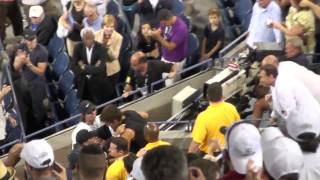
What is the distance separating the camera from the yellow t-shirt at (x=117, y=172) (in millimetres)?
6812

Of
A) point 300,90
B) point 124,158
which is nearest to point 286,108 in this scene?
point 300,90

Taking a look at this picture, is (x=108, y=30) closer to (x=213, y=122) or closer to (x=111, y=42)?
(x=111, y=42)

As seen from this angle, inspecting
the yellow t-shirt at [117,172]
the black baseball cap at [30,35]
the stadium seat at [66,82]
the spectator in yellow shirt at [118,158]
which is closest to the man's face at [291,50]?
the spectator in yellow shirt at [118,158]

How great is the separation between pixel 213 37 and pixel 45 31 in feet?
7.31

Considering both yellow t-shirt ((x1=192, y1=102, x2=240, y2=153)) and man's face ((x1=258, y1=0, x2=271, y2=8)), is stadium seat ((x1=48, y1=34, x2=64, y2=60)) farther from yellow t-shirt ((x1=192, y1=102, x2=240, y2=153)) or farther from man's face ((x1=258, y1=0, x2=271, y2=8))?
yellow t-shirt ((x1=192, y1=102, x2=240, y2=153))

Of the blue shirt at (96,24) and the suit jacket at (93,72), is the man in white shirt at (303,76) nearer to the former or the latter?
the suit jacket at (93,72)

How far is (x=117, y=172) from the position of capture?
22.4 ft

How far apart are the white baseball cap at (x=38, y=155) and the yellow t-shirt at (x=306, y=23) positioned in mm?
4092

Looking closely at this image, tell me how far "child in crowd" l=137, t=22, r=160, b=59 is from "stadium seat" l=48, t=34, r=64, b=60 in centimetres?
112

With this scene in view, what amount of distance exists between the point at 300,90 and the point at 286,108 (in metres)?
0.27

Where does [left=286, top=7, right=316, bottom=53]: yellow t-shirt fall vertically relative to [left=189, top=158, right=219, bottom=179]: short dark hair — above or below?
below

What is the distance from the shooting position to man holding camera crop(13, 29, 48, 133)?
980 centimetres

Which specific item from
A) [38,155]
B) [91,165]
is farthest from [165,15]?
[91,165]

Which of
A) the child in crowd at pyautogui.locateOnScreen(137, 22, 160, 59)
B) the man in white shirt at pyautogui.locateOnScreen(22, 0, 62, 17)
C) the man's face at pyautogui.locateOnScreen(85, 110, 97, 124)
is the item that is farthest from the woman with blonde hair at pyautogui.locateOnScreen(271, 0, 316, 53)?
the man in white shirt at pyautogui.locateOnScreen(22, 0, 62, 17)
